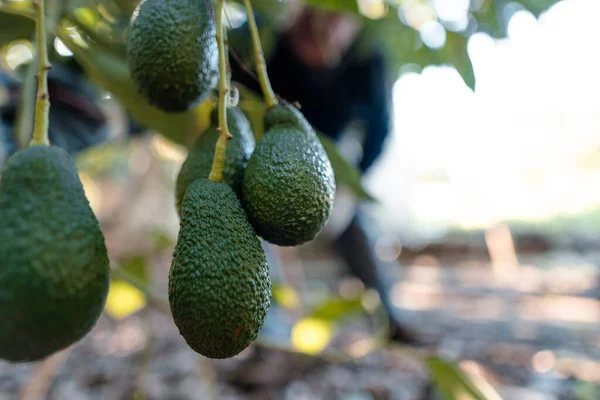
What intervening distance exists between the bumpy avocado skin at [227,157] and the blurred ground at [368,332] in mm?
695

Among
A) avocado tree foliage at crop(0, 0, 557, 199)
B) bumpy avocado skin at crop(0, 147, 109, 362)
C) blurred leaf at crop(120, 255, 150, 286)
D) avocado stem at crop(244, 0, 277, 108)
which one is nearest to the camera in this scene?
bumpy avocado skin at crop(0, 147, 109, 362)

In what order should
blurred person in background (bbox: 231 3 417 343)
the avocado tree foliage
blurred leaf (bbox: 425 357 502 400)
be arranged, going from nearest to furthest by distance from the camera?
the avocado tree foliage → blurred leaf (bbox: 425 357 502 400) → blurred person in background (bbox: 231 3 417 343)

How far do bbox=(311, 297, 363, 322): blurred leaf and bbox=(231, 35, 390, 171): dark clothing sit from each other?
85cm

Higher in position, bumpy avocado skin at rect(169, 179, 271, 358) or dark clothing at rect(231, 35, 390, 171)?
bumpy avocado skin at rect(169, 179, 271, 358)

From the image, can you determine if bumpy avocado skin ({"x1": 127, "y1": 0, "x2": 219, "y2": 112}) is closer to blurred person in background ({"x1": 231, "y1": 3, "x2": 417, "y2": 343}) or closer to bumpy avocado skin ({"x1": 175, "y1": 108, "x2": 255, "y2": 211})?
bumpy avocado skin ({"x1": 175, "y1": 108, "x2": 255, "y2": 211})

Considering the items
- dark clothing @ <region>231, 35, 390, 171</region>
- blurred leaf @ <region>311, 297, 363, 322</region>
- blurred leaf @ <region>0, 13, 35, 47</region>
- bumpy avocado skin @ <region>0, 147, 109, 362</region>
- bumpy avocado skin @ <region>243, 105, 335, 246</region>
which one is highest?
bumpy avocado skin @ <region>243, 105, 335, 246</region>

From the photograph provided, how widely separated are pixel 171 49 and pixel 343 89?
1743 millimetres

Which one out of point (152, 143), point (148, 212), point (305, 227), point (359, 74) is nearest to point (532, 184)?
point (359, 74)

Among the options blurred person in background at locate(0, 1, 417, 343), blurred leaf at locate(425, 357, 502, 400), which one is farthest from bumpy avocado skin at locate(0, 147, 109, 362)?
blurred leaf at locate(425, 357, 502, 400)

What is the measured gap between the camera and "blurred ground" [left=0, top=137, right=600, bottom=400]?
4.71ft

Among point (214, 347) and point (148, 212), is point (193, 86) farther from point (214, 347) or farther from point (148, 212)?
point (148, 212)

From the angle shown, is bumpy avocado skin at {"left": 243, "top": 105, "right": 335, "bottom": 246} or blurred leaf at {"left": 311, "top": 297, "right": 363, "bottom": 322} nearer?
bumpy avocado skin at {"left": 243, "top": 105, "right": 335, "bottom": 246}

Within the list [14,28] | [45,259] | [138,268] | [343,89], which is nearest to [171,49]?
[45,259]

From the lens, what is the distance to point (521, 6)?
115cm
